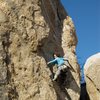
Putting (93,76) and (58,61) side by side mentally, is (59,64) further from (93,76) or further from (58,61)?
(93,76)

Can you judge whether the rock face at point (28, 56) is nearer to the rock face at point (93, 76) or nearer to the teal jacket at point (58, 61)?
the teal jacket at point (58, 61)

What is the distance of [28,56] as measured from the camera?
17.4 metres

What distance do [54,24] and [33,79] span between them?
571 centimetres

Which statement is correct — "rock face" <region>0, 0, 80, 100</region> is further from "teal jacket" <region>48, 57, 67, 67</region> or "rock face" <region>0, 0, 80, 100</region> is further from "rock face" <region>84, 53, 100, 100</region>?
"rock face" <region>84, 53, 100, 100</region>

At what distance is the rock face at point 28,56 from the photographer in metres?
16.4

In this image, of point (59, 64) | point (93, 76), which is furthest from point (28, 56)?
point (93, 76)

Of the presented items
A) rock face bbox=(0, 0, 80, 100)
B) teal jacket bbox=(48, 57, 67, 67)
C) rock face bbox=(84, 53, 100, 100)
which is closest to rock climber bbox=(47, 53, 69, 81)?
teal jacket bbox=(48, 57, 67, 67)

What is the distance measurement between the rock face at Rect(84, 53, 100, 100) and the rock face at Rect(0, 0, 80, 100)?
34.2 inches

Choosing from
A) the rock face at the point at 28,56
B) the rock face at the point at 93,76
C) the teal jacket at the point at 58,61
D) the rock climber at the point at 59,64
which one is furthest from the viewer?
the rock face at the point at 93,76

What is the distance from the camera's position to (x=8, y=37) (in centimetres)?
1700

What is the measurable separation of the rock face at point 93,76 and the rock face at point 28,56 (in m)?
0.87

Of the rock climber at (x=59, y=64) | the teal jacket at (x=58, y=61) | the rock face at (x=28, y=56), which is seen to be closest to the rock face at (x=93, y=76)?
the rock face at (x=28, y=56)

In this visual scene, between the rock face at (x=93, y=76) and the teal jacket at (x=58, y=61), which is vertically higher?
the teal jacket at (x=58, y=61)

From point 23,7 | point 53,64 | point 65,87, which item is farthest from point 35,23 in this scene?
A: point 65,87
